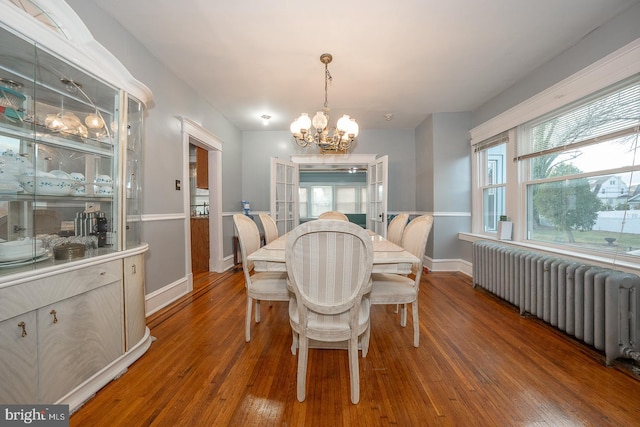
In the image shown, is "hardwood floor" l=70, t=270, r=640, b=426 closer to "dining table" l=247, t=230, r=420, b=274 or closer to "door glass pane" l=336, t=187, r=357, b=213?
"dining table" l=247, t=230, r=420, b=274

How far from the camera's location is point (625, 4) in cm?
187

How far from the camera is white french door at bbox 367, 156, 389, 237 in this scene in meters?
4.20

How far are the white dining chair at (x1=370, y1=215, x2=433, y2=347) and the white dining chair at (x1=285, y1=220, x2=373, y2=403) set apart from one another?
50 centimetres

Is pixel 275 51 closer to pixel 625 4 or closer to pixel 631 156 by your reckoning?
pixel 625 4

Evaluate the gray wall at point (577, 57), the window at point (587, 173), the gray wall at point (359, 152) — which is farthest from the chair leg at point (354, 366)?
the gray wall at point (359, 152)

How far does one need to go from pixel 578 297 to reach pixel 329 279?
198 cm

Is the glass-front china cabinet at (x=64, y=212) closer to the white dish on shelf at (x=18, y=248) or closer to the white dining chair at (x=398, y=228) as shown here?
the white dish on shelf at (x=18, y=248)

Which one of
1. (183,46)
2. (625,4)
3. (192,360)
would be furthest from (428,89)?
(192,360)

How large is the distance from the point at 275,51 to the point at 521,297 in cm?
331

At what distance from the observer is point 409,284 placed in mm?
1902

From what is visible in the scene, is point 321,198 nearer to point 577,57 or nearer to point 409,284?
point 577,57

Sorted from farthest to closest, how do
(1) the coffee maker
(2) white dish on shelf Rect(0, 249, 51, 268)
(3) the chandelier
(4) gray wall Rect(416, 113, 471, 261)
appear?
(4) gray wall Rect(416, 113, 471, 261)
(3) the chandelier
(1) the coffee maker
(2) white dish on shelf Rect(0, 249, 51, 268)

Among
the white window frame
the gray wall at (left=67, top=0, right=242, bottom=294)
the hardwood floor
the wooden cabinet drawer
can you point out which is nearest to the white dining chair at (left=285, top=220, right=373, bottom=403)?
the hardwood floor

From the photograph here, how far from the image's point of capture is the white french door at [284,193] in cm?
436
